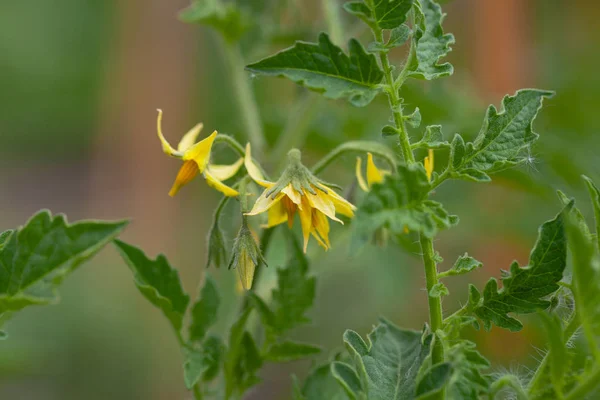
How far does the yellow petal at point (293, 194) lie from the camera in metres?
0.59

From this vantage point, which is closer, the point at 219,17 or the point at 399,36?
the point at 399,36

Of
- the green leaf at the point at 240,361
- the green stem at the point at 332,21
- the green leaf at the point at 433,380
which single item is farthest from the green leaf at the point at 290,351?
the green stem at the point at 332,21

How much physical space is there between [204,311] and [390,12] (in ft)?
1.29

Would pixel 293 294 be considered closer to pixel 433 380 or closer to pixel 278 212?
pixel 278 212

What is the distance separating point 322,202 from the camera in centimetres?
61

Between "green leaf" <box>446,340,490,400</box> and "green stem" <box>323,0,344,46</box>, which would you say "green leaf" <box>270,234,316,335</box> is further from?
"green stem" <box>323,0,344,46</box>

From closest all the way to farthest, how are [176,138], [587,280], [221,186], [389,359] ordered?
[587,280]
[389,359]
[221,186]
[176,138]

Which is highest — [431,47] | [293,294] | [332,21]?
[332,21]

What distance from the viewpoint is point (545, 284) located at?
522 mm

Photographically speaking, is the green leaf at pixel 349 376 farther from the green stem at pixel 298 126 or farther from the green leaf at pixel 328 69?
the green stem at pixel 298 126

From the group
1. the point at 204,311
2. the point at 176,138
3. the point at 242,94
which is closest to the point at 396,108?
the point at 204,311

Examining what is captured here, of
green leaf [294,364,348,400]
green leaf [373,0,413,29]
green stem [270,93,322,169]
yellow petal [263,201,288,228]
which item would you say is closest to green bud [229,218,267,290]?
yellow petal [263,201,288,228]

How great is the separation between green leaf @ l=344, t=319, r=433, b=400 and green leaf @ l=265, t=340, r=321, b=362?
168 mm

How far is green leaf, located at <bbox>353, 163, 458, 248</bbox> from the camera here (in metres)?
0.44
